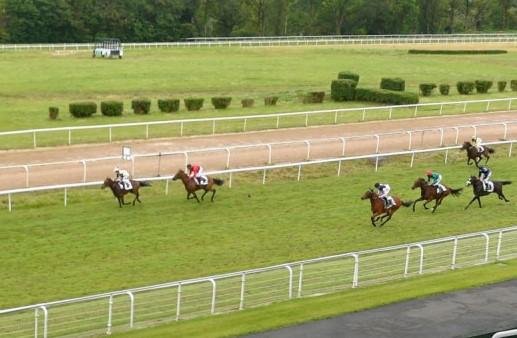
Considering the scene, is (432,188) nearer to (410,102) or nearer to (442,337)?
(442,337)

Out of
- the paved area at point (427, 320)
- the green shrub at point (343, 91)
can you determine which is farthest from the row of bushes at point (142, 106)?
the paved area at point (427, 320)

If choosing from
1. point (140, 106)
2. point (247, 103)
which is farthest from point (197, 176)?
point (247, 103)

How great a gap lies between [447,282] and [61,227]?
7478mm

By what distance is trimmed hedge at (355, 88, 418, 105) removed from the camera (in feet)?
110

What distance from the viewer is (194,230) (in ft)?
56.4

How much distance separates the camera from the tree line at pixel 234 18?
71.2m

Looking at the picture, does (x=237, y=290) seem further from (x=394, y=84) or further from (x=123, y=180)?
(x=394, y=84)

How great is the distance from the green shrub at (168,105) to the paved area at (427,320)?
20.1m

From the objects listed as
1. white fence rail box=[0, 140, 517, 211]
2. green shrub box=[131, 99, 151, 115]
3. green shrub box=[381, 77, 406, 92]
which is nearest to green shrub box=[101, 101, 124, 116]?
green shrub box=[131, 99, 151, 115]

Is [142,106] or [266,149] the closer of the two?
[266,149]

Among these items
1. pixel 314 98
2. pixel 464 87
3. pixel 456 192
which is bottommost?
pixel 456 192

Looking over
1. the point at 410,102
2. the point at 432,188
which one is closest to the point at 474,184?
the point at 432,188

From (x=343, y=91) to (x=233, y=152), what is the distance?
40.8 feet

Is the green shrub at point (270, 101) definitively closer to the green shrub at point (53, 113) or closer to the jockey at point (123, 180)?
the green shrub at point (53, 113)
